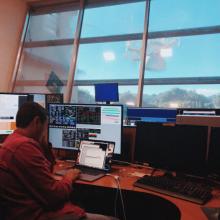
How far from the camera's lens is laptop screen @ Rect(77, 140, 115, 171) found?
6.90 feet

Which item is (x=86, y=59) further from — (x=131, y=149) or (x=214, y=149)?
(x=214, y=149)

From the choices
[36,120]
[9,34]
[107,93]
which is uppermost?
[9,34]

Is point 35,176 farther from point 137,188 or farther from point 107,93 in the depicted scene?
point 107,93

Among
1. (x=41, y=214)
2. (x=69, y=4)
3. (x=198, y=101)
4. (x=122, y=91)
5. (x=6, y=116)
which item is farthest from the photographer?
(x=69, y=4)

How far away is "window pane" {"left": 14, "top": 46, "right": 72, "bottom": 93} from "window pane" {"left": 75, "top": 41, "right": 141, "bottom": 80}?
0.34 metres

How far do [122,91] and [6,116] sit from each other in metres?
2.20

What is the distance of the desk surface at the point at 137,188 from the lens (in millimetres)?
1323

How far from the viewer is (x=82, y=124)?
2355mm

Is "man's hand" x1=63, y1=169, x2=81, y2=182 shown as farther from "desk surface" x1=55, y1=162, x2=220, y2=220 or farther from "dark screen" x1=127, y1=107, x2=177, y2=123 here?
"dark screen" x1=127, y1=107, x2=177, y2=123

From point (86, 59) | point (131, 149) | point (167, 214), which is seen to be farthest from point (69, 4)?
point (167, 214)

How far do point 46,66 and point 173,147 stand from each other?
3.90 meters

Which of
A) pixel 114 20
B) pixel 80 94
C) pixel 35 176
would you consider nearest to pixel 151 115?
pixel 35 176

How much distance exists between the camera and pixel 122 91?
4.47 m

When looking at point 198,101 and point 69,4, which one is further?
point 69,4
